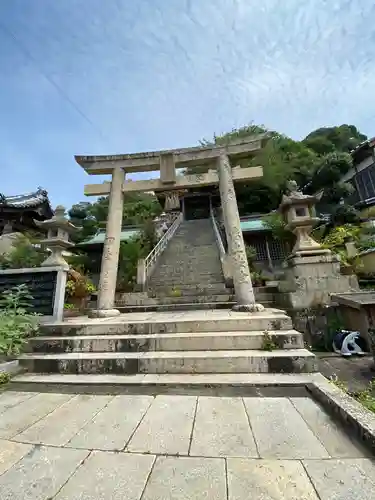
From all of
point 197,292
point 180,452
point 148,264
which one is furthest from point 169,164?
point 180,452

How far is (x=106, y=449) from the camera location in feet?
5.60

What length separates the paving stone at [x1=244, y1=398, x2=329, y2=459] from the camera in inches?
63.5

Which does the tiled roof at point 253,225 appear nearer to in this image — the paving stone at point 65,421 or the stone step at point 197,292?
the stone step at point 197,292

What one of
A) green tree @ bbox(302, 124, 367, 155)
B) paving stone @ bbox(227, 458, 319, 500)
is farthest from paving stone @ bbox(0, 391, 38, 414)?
green tree @ bbox(302, 124, 367, 155)

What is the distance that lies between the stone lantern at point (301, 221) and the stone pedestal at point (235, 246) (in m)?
1.62

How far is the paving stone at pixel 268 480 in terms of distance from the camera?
49.9 inches

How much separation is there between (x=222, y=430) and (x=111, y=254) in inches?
191

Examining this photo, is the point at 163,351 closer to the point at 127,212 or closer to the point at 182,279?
the point at 182,279

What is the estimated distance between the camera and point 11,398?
269 centimetres

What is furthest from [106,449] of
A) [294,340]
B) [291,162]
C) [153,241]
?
[291,162]

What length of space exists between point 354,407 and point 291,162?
68.8ft

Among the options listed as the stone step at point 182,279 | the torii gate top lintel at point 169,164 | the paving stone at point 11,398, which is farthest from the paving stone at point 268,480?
the stone step at point 182,279

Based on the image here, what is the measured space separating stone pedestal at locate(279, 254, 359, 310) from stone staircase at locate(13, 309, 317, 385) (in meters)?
2.42

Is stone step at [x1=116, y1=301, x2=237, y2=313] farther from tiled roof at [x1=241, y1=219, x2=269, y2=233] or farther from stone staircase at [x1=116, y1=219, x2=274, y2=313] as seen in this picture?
tiled roof at [x1=241, y1=219, x2=269, y2=233]
